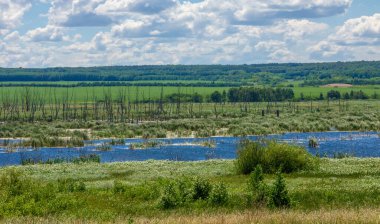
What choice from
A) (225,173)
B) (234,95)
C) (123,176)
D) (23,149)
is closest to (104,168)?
(123,176)

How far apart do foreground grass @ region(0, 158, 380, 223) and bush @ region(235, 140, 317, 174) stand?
1.02 metres

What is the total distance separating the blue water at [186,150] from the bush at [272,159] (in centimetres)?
1501

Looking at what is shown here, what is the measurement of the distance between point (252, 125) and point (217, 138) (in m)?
12.1

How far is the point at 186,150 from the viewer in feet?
204

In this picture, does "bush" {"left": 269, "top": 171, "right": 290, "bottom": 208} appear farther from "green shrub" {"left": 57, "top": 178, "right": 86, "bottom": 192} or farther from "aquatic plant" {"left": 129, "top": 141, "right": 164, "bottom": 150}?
"aquatic plant" {"left": 129, "top": 141, "right": 164, "bottom": 150}

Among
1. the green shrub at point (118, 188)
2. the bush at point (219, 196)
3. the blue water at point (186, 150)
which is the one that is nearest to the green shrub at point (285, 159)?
the green shrub at point (118, 188)

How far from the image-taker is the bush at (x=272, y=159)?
3759cm

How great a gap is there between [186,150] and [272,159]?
25053 millimetres

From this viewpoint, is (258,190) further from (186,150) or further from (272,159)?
(186,150)

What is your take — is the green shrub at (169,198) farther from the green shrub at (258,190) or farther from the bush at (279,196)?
the bush at (279,196)

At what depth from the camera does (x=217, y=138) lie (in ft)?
250

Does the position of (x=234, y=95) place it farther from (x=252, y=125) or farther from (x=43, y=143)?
(x=43, y=143)

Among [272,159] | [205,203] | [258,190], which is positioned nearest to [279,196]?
[258,190]

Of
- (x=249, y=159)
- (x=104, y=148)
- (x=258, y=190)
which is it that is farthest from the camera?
(x=104, y=148)
